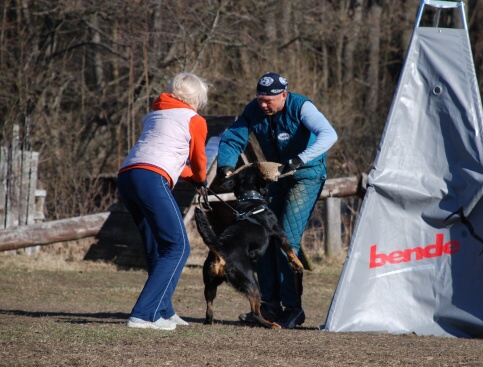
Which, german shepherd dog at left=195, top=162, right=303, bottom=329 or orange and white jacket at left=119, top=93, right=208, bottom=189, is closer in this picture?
orange and white jacket at left=119, top=93, right=208, bottom=189

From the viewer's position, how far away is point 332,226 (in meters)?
11.5

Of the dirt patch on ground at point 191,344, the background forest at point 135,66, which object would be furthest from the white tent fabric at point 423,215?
the background forest at point 135,66

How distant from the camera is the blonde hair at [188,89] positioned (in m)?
5.57

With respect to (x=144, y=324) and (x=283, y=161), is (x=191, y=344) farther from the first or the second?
(x=283, y=161)

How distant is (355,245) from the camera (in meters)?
5.84

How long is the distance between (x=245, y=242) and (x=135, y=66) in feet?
33.9

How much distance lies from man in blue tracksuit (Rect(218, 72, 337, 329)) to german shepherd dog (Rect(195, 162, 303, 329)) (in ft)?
0.55

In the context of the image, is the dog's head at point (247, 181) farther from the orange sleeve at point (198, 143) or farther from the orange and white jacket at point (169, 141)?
the orange and white jacket at point (169, 141)

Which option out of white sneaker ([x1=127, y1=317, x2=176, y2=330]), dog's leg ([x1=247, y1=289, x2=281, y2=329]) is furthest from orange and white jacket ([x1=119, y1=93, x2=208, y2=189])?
dog's leg ([x1=247, y1=289, x2=281, y2=329])

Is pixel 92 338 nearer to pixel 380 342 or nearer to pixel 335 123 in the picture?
pixel 380 342

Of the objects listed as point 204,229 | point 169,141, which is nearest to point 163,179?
point 169,141

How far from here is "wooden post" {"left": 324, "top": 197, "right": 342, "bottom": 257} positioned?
37.8 feet

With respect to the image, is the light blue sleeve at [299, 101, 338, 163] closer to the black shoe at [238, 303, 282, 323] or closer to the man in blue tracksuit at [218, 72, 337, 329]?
the man in blue tracksuit at [218, 72, 337, 329]

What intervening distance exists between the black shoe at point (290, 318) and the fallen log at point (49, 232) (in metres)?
4.81
